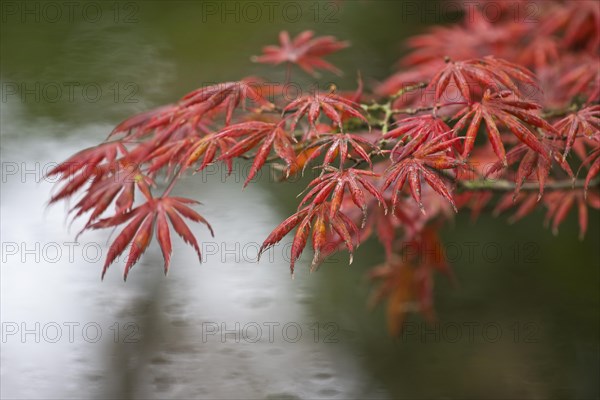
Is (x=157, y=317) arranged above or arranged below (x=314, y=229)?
below

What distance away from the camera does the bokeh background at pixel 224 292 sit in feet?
7.39

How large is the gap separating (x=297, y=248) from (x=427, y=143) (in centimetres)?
27

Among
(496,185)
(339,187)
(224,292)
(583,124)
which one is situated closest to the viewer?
(339,187)

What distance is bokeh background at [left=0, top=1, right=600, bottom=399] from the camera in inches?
88.7

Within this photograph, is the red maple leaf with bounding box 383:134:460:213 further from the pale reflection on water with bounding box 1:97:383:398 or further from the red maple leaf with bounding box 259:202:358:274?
the pale reflection on water with bounding box 1:97:383:398

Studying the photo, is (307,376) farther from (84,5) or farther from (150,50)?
(84,5)

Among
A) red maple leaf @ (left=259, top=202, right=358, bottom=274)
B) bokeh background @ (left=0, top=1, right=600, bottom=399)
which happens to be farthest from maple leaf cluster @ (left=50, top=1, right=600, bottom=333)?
bokeh background @ (left=0, top=1, right=600, bottom=399)

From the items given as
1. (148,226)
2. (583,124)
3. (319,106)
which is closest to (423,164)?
(319,106)

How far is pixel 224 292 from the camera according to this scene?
105 inches

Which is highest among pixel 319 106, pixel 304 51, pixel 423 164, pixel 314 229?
pixel 304 51

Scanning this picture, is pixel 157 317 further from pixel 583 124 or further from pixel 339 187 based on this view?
pixel 583 124

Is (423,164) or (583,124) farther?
(583,124)

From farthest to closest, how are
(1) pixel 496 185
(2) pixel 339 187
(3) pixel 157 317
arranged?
(3) pixel 157 317
(1) pixel 496 185
(2) pixel 339 187

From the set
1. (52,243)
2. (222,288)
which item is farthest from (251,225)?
(52,243)
